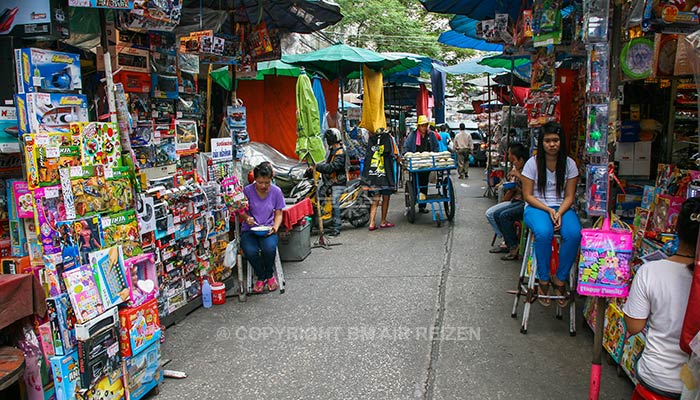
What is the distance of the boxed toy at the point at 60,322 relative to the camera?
3254 mm

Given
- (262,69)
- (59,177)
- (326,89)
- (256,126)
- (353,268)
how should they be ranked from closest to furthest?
1. (59,177)
2. (353,268)
3. (262,69)
4. (256,126)
5. (326,89)

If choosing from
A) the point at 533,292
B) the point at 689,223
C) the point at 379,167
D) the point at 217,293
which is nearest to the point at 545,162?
the point at 533,292

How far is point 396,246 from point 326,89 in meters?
7.08

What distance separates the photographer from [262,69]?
37.1 feet

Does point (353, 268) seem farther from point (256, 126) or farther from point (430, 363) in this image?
point (256, 126)

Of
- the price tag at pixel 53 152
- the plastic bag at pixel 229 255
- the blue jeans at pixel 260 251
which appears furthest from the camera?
the blue jeans at pixel 260 251

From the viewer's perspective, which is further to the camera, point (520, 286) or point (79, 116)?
point (520, 286)

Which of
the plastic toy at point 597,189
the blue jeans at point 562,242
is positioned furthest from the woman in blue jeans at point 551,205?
the plastic toy at point 597,189

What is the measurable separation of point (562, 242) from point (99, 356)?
3711 millimetres

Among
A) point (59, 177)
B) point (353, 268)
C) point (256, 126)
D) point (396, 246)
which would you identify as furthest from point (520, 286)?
point (256, 126)

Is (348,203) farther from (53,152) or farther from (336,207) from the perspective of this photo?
(53,152)

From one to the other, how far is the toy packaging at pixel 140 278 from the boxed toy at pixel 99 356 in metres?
0.30

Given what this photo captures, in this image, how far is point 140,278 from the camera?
13.5 ft

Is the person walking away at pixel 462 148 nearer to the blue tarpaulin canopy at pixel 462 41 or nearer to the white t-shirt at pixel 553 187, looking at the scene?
the blue tarpaulin canopy at pixel 462 41
